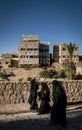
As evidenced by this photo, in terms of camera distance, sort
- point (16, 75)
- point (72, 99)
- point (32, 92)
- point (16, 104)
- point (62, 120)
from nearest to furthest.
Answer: point (62, 120) < point (32, 92) < point (16, 104) < point (72, 99) < point (16, 75)

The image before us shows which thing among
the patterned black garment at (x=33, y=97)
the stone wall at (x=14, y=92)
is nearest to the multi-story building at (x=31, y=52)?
the stone wall at (x=14, y=92)

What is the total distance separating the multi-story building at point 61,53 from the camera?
62719 mm

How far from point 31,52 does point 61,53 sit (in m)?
8.07

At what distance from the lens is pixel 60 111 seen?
959cm

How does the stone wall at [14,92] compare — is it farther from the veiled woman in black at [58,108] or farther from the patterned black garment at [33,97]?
the veiled woman in black at [58,108]

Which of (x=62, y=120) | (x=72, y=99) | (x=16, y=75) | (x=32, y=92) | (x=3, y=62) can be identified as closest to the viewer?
(x=62, y=120)

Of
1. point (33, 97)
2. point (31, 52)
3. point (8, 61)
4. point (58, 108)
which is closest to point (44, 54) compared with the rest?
point (31, 52)

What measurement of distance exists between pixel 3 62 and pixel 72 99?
45.0m

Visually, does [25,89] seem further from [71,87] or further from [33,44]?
[33,44]

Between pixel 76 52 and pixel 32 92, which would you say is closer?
pixel 32 92

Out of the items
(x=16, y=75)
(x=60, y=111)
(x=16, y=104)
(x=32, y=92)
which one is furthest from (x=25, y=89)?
(x=16, y=75)

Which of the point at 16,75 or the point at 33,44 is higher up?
the point at 33,44

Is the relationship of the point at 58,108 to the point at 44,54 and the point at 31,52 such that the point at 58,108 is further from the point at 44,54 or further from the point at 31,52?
the point at 44,54

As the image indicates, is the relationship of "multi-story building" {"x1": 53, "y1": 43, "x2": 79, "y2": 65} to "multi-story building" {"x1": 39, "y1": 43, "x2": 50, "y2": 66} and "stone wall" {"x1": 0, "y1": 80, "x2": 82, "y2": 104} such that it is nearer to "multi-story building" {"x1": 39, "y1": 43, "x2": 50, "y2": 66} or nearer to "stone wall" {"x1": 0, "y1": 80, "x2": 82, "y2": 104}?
"multi-story building" {"x1": 39, "y1": 43, "x2": 50, "y2": 66}
